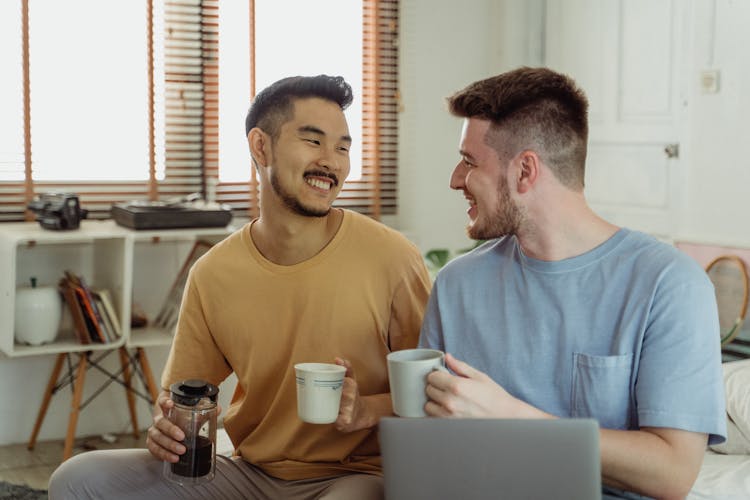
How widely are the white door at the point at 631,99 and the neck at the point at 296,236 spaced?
6.04 feet

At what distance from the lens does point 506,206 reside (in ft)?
5.74

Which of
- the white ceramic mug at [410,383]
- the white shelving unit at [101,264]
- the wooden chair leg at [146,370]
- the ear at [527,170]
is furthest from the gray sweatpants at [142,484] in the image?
the wooden chair leg at [146,370]

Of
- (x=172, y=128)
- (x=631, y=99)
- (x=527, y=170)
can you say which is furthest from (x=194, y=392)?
(x=631, y=99)

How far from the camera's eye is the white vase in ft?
11.2

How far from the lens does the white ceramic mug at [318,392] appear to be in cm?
155

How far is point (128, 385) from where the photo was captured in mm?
3809

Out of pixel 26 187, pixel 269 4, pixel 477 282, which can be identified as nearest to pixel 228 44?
pixel 269 4

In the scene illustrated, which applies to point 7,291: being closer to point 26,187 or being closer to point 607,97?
point 26,187

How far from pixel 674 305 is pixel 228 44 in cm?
287

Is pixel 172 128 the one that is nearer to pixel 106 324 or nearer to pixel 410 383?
pixel 106 324

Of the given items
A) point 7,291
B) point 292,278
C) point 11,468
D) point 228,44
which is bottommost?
point 11,468

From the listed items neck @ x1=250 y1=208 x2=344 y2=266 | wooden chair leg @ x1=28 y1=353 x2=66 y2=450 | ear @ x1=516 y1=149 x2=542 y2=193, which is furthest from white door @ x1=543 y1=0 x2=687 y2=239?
wooden chair leg @ x1=28 y1=353 x2=66 y2=450

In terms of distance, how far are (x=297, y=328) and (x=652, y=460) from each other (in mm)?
801

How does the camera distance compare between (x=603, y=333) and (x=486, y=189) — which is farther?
(x=486, y=189)
